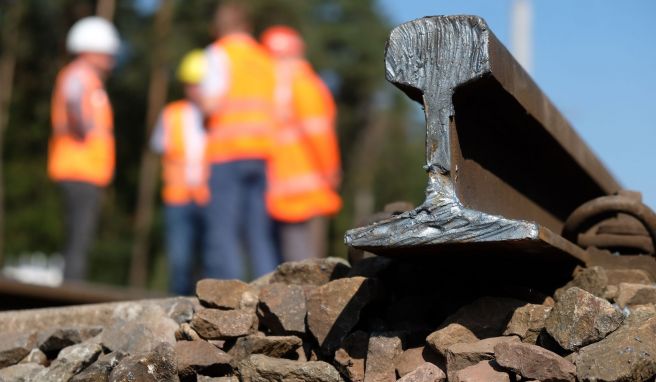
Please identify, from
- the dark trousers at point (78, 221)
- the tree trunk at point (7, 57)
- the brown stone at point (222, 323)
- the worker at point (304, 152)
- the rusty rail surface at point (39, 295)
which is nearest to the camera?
the brown stone at point (222, 323)

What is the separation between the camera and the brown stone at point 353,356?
9.64 feet

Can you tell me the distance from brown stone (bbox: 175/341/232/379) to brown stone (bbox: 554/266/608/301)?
0.92 metres

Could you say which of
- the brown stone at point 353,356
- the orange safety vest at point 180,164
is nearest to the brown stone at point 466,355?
the brown stone at point 353,356

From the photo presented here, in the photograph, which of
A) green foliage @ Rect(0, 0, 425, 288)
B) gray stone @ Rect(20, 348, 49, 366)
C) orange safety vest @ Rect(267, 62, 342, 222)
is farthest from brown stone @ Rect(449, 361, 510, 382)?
green foliage @ Rect(0, 0, 425, 288)

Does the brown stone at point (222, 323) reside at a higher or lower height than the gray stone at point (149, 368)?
higher

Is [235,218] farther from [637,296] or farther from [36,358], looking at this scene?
[637,296]

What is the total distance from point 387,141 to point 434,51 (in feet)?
168

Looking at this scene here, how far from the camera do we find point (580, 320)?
274 centimetres

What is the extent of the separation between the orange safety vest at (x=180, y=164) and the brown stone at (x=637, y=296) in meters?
7.33

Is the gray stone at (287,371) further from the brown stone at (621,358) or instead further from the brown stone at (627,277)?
the brown stone at (627,277)

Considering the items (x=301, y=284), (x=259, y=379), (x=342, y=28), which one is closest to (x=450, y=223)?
(x=259, y=379)

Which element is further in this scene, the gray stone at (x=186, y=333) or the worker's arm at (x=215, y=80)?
the worker's arm at (x=215, y=80)

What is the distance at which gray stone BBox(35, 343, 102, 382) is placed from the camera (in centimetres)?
309

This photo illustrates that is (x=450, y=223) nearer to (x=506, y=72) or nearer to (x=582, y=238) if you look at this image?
(x=506, y=72)
